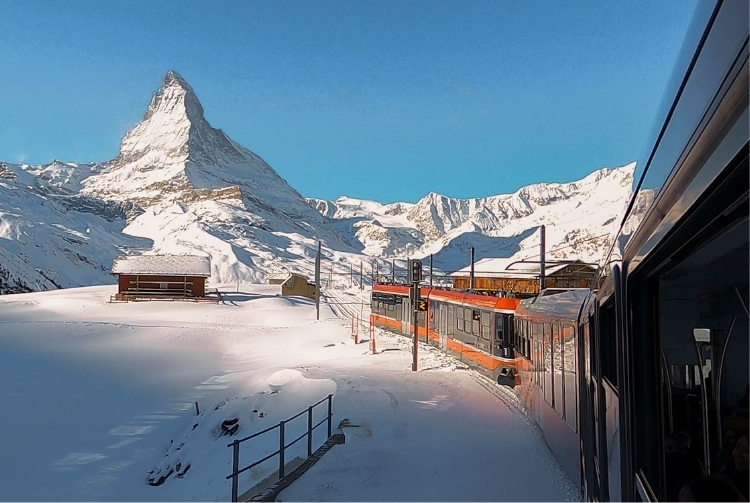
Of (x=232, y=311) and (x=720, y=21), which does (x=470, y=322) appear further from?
(x=232, y=311)

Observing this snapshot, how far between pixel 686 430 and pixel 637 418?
8.6 inches

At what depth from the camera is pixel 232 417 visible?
1523cm

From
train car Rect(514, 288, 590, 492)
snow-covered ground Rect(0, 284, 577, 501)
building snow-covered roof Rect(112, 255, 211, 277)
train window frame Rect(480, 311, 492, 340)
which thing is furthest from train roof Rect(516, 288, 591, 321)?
building snow-covered roof Rect(112, 255, 211, 277)

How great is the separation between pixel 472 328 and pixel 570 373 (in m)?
13.1

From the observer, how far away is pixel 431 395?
47.8ft

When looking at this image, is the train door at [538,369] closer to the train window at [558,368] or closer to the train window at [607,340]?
the train window at [558,368]

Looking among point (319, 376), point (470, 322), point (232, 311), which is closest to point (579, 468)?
point (319, 376)

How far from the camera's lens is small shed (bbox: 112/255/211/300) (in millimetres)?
53572

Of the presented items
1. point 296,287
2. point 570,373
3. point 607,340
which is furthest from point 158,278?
point 607,340

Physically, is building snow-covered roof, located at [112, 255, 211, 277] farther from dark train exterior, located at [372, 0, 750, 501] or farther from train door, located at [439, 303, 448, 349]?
dark train exterior, located at [372, 0, 750, 501]

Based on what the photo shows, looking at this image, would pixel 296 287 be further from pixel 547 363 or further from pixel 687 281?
pixel 687 281

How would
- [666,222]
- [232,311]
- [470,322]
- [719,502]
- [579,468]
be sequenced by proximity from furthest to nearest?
[232,311]
[470,322]
[579,468]
[666,222]
[719,502]

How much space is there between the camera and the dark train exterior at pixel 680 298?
4.75ft

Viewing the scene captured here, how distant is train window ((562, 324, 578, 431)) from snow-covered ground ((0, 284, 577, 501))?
140 cm
